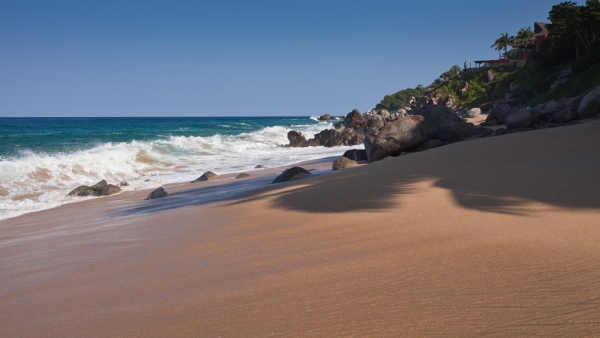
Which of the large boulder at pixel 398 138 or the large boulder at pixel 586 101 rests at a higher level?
the large boulder at pixel 586 101

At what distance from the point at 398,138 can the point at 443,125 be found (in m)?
2.08

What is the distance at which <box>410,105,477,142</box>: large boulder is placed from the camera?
14.8 meters

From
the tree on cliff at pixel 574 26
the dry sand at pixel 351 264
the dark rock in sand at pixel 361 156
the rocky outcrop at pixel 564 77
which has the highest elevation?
the tree on cliff at pixel 574 26

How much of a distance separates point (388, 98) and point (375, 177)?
12489cm

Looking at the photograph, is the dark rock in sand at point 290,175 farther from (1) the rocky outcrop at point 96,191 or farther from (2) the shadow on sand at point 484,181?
(1) the rocky outcrop at point 96,191

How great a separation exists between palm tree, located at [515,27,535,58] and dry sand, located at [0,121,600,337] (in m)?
65.6

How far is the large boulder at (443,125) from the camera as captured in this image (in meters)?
14.8

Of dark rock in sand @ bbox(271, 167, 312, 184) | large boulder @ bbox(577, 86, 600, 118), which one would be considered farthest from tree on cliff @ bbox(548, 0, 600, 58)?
dark rock in sand @ bbox(271, 167, 312, 184)

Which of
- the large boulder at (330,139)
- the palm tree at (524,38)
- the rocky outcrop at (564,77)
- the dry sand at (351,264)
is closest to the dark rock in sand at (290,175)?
the dry sand at (351,264)

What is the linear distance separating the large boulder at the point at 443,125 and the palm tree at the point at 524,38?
55.1m

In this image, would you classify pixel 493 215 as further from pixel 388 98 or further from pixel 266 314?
pixel 388 98

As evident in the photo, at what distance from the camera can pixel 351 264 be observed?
3.42m

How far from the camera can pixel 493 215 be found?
429cm

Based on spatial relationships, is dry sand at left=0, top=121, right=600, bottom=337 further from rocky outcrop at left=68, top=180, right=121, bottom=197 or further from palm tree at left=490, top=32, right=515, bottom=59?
palm tree at left=490, top=32, right=515, bottom=59
